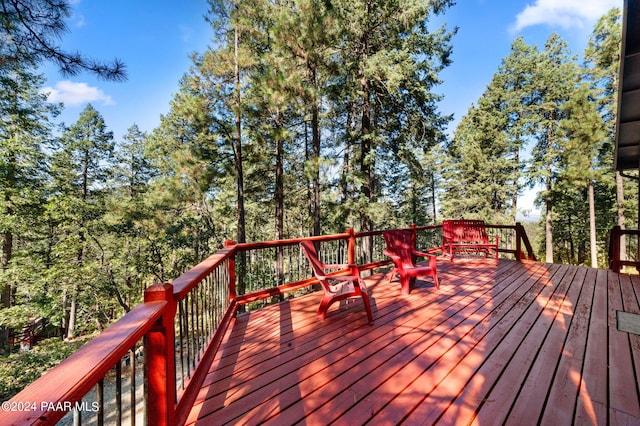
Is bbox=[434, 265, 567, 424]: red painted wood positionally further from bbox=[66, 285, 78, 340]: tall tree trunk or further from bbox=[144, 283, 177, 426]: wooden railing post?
bbox=[66, 285, 78, 340]: tall tree trunk

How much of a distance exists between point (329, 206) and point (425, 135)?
13.3 feet

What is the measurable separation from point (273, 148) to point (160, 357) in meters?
9.99

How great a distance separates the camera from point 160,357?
1215 mm

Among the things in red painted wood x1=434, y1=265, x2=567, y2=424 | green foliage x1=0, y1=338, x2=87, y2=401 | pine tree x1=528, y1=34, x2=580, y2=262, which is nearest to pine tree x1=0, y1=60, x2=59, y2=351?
green foliage x1=0, y1=338, x2=87, y2=401

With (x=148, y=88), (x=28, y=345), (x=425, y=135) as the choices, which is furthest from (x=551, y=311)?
(x=28, y=345)

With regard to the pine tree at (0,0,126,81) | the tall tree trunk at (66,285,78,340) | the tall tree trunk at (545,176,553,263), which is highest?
the pine tree at (0,0,126,81)

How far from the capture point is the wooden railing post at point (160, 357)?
3.92 ft

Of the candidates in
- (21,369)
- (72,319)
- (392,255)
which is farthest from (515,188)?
(72,319)

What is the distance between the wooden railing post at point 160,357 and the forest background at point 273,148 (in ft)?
23.4

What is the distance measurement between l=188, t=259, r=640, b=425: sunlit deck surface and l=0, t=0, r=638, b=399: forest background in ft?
18.5

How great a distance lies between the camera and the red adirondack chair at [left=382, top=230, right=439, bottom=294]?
3646 millimetres

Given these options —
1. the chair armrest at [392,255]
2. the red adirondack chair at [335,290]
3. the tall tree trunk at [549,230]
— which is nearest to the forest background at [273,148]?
the tall tree trunk at [549,230]

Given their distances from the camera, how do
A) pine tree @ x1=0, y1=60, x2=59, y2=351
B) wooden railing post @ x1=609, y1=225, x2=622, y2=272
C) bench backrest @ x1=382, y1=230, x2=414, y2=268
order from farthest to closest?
pine tree @ x1=0, y1=60, x2=59, y2=351 < wooden railing post @ x1=609, y1=225, x2=622, y2=272 < bench backrest @ x1=382, y1=230, x2=414, y2=268

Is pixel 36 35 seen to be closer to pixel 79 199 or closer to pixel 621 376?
pixel 621 376
